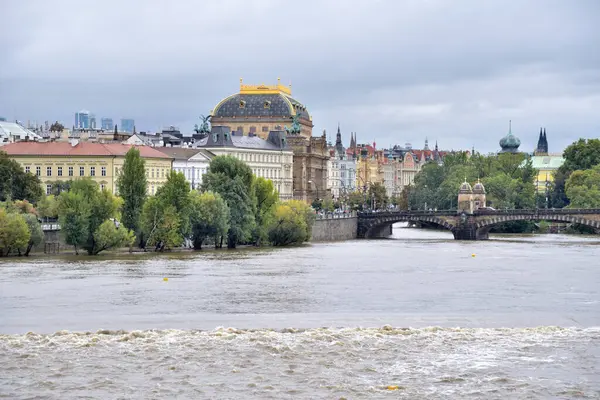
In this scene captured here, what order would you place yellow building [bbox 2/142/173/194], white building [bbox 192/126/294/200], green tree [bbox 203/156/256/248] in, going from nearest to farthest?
green tree [bbox 203/156/256/248]
yellow building [bbox 2/142/173/194]
white building [bbox 192/126/294/200]

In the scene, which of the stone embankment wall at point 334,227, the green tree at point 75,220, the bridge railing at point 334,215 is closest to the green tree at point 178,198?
the green tree at point 75,220

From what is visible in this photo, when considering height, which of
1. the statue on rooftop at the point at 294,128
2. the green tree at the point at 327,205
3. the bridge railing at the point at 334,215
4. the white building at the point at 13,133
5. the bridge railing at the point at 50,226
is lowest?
the bridge railing at the point at 50,226

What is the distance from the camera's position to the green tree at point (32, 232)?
8138 cm

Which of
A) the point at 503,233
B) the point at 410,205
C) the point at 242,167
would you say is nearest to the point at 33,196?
the point at 242,167

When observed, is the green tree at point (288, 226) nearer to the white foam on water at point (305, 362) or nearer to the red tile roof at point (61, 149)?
the red tile roof at point (61, 149)

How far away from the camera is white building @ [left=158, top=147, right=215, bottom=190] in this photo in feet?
437

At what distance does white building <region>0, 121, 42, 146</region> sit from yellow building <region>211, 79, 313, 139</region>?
3713 cm

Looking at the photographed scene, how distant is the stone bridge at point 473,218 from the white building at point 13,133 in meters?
34.4

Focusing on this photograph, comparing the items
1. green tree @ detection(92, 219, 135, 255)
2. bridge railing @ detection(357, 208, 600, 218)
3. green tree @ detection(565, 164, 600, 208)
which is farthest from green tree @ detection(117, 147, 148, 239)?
green tree @ detection(565, 164, 600, 208)

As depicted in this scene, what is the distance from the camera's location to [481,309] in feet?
178

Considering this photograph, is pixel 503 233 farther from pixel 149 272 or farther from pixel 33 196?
pixel 149 272

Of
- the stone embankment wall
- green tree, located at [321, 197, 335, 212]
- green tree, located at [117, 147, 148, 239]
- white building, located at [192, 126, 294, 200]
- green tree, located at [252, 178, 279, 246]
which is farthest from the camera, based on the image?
green tree, located at [321, 197, 335, 212]

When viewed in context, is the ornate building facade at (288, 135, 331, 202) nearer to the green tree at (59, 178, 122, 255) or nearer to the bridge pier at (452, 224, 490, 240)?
the bridge pier at (452, 224, 490, 240)

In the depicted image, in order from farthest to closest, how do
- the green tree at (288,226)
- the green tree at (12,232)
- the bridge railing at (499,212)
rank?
the bridge railing at (499,212)
the green tree at (288,226)
the green tree at (12,232)
